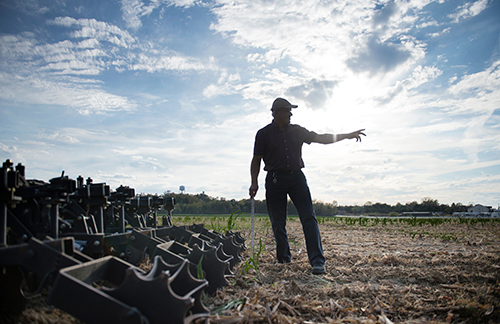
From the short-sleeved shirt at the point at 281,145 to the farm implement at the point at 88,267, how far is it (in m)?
1.69

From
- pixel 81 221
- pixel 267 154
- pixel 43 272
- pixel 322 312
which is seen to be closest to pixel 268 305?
pixel 322 312

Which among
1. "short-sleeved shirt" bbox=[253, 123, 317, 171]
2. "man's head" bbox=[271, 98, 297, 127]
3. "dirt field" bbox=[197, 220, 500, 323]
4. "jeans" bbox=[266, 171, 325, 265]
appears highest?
"man's head" bbox=[271, 98, 297, 127]

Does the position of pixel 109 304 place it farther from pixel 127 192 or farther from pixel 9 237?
pixel 127 192

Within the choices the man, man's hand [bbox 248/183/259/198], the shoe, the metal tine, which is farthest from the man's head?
the metal tine

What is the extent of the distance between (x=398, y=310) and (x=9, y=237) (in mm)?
4010

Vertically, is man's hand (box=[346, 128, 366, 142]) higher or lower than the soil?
higher

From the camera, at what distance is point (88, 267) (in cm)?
186

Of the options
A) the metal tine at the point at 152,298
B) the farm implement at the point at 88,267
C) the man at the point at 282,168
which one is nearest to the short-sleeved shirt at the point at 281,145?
the man at the point at 282,168

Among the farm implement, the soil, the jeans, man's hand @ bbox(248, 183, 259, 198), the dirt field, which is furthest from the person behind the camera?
man's hand @ bbox(248, 183, 259, 198)

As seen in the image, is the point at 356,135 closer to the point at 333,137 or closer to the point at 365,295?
the point at 333,137

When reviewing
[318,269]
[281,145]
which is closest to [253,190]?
[281,145]

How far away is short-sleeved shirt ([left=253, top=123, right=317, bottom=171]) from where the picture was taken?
4.61 m

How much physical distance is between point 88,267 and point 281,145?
329 centimetres

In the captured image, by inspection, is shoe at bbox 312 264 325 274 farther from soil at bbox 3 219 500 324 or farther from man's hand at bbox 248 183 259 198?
man's hand at bbox 248 183 259 198
